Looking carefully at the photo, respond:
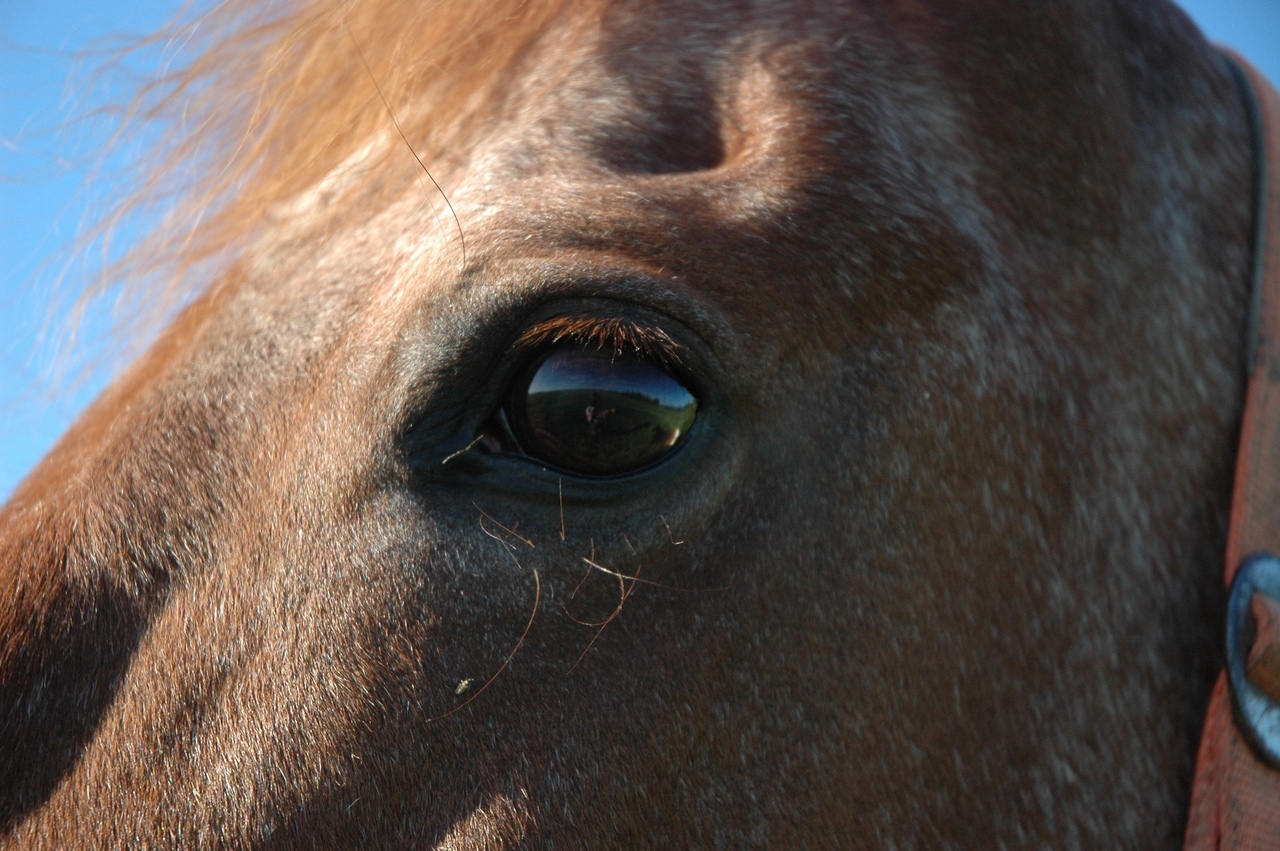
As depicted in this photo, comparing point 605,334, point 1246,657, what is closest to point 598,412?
point 605,334

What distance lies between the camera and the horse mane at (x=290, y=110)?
1708 millimetres

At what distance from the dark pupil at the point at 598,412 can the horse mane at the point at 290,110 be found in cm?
37

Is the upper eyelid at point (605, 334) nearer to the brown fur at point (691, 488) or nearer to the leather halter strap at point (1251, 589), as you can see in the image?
the brown fur at point (691, 488)

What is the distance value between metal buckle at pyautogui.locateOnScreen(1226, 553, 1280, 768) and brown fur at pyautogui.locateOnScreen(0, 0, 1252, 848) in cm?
7

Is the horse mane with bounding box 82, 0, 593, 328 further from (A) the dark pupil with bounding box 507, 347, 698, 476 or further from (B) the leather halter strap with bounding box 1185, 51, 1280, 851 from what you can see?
(B) the leather halter strap with bounding box 1185, 51, 1280, 851

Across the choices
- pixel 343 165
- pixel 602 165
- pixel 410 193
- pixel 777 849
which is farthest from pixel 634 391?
pixel 343 165

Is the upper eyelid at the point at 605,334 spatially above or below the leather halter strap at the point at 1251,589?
above

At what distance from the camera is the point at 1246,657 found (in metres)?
1.49

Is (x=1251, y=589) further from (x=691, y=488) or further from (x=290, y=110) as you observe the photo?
(x=290, y=110)

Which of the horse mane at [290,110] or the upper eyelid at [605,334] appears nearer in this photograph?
the upper eyelid at [605,334]

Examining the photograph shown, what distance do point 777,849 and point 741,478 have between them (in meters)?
0.48

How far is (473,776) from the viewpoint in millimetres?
1276

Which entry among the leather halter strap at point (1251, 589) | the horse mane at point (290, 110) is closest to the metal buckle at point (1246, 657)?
the leather halter strap at point (1251, 589)

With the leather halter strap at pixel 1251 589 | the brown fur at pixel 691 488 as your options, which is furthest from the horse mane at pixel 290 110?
the leather halter strap at pixel 1251 589
